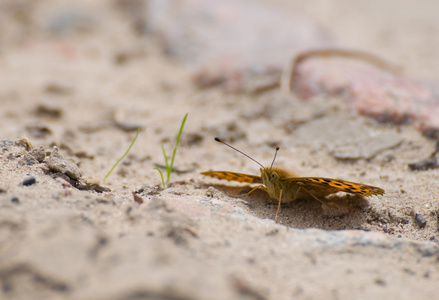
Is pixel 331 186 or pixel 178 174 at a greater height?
pixel 331 186

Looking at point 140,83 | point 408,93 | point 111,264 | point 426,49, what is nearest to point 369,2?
point 426,49

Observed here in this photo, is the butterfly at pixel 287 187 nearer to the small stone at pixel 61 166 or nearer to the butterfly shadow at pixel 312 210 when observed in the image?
the butterfly shadow at pixel 312 210

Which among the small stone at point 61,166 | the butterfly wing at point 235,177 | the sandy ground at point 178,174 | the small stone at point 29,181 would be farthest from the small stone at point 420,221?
the small stone at point 29,181

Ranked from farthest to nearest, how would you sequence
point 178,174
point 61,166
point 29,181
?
point 178,174
point 61,166
point 29,181

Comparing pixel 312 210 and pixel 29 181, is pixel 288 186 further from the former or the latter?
pixel 29 181

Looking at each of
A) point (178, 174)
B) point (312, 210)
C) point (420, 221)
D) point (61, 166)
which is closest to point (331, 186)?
point (312, 210)

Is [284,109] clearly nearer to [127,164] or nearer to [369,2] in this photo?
[127,164]
